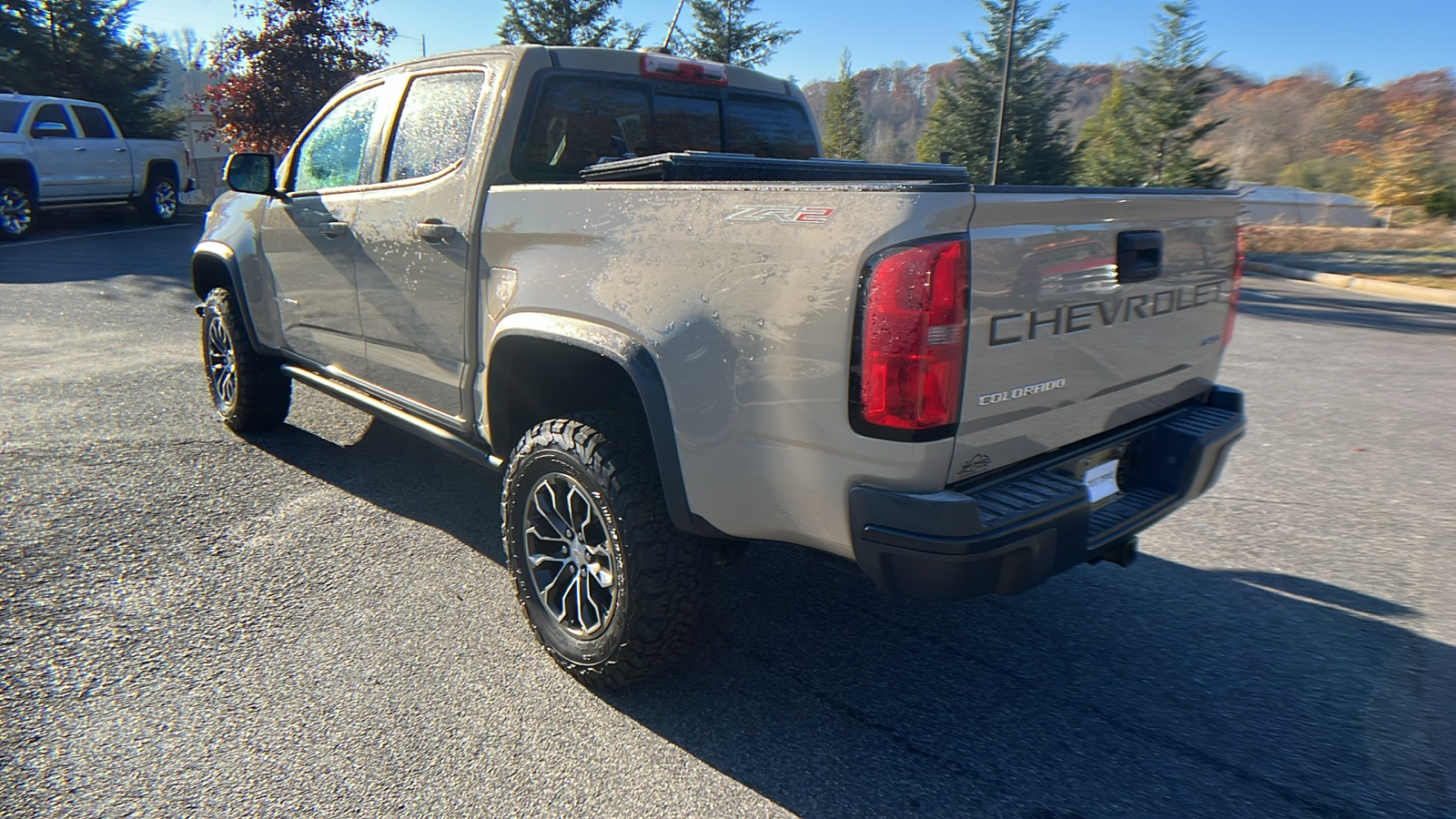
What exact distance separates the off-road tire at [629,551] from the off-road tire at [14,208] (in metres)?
14.8

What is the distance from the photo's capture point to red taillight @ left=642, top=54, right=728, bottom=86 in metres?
3.68

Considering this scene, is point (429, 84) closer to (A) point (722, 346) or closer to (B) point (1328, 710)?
(A) point (722, 346)

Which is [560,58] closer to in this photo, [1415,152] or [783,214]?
[783,214]

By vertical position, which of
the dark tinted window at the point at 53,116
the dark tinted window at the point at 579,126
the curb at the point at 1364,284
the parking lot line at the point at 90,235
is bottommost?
the curb at the point at 1364,284

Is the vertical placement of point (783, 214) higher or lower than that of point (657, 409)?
higher

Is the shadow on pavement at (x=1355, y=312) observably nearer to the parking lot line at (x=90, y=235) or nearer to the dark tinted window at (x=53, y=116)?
the parking lot line at (x=90, y=235)

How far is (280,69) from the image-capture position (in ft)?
55.6

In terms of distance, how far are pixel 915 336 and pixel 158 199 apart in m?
18.1

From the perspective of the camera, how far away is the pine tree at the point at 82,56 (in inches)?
824

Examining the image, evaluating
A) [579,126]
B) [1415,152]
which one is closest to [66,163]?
[579,126]

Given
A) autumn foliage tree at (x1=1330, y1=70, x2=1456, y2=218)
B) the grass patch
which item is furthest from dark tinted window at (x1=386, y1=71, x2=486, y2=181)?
autumn foliage tree at (x1=1330, y1=70, x2=1456, y2=218)

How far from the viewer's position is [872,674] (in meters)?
2.92

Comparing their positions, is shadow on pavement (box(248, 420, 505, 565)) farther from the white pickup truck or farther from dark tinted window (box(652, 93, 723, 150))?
the white pickup truck

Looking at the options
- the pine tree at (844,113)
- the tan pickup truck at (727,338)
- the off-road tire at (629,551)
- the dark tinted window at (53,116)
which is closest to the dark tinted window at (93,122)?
the dark tinted window at (53,116)
